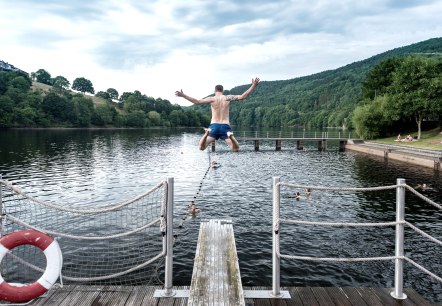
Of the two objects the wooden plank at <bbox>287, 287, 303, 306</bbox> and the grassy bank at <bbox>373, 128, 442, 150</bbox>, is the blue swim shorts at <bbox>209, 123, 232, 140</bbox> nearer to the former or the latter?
the wooden plank at <bbox>287, 287, 303, 306</bbox>

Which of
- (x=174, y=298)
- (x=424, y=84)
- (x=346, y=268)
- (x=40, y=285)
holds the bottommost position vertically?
(x=346, y=268)

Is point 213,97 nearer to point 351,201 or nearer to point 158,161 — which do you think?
point 351,201

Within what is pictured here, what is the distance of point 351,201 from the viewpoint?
1071 inches

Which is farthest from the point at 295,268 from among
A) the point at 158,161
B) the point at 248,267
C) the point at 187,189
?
the point at 158,161

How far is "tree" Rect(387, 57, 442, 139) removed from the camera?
5919 cm

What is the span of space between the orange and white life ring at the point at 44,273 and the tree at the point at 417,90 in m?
67.8

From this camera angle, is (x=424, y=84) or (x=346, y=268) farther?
(x=424, y=84)

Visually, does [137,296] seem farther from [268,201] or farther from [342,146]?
[342,146]

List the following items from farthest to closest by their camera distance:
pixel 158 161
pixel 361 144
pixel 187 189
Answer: pixel 361 144, pixel 158 161, pixel 187 189

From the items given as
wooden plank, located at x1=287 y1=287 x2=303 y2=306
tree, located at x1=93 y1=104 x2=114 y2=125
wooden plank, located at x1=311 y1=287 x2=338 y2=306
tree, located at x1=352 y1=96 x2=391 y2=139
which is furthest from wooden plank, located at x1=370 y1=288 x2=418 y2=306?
tree, located at x1=93 y1=104 x2=114 y2=125

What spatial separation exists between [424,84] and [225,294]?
6973 centimetres

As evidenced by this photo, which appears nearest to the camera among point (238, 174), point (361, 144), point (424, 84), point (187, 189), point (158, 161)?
point (187, 189)

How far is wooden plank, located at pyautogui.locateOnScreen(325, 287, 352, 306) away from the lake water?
6.54 metres

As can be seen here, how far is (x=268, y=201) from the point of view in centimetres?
2752
